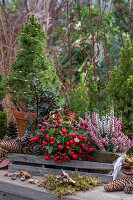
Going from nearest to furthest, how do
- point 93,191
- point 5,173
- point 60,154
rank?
point 93,191
point 60,154
point 5,173

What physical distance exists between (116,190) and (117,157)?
225 millimetres

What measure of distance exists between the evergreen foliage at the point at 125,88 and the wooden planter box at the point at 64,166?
425 millimetres

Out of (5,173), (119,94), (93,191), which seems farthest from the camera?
(119,94)

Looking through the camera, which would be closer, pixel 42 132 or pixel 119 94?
pixel 42 132

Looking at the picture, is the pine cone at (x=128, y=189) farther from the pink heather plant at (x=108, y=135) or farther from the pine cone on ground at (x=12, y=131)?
the pine cone on ground at (x=12, y=131)

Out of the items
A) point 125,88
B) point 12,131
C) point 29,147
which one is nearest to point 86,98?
point 125,88

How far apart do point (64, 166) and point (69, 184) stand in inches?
6.1

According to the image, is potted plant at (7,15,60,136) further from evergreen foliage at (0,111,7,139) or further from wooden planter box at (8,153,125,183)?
wooden planter box at (8,153,125,183)

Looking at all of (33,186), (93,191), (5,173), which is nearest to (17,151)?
(5,173)

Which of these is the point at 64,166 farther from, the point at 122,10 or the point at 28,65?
the point at 122,10

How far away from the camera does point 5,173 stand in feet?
6.24

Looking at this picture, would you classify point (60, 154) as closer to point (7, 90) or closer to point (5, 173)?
point (5, 173)

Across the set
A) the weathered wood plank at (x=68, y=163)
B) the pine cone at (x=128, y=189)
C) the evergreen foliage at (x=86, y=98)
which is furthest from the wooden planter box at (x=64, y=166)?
the evergreen foliage at (x=86, y=98)

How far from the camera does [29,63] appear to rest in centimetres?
244
